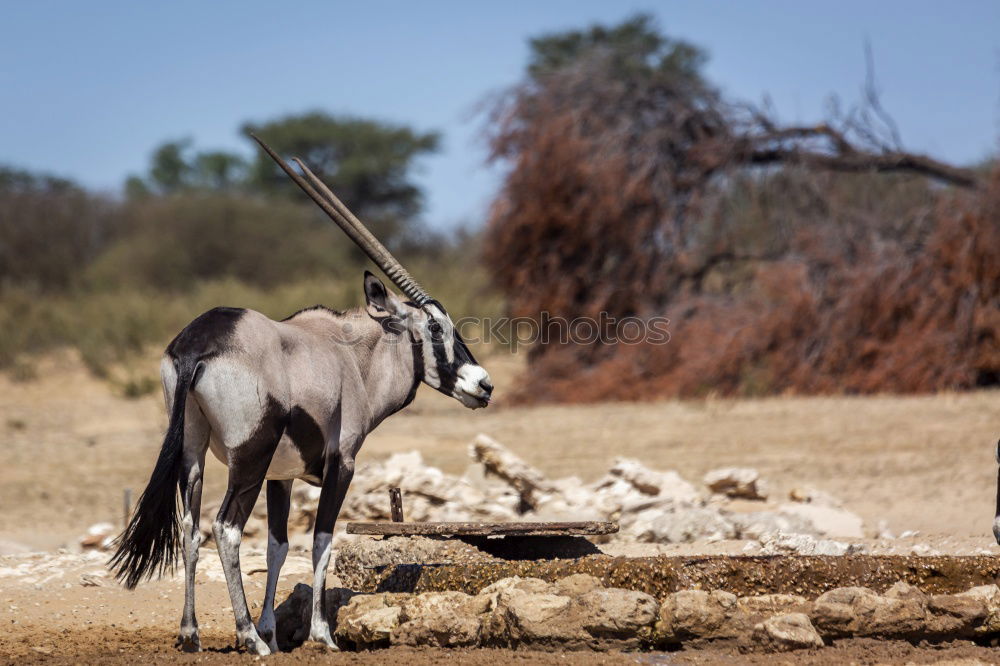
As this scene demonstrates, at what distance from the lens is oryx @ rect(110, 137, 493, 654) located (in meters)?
5.62

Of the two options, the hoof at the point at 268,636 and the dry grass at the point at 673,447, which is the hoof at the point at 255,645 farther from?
the dry grass at the point at 673,447

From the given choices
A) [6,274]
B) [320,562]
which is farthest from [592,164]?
[6,274]

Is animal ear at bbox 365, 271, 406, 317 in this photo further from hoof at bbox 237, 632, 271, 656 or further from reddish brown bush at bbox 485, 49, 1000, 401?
reddish brown bush at bbox 485, 49, 1000, 401

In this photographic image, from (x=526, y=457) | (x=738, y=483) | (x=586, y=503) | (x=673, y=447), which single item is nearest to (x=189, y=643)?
(x=586, y=503)

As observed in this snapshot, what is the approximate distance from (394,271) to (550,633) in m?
2.04

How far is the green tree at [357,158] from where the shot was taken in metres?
46.1

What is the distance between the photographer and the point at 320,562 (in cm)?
602

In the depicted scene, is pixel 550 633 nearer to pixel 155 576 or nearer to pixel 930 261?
pixel 155 576

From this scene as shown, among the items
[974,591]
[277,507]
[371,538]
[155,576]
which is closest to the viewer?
[974,591]

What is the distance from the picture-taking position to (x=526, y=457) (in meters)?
14.1

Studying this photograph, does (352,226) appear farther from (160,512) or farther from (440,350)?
(160,512)

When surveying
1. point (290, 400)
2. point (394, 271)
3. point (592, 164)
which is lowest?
point (290, 400)

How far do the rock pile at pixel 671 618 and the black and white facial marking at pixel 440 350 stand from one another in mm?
1193

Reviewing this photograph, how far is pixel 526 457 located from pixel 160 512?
856cm
